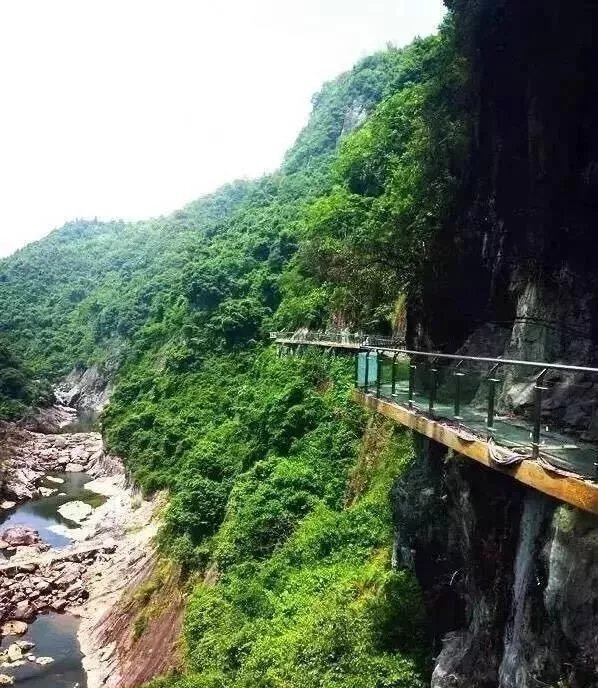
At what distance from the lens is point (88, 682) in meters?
22.1

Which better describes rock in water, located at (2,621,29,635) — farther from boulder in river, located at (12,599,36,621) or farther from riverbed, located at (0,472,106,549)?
riverbed, located at (0,472,106,549)

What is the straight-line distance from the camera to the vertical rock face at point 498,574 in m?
6.85

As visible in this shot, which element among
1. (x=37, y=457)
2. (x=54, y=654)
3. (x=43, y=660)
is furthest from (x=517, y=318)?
(x=37, y=457)

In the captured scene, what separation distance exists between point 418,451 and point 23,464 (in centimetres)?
4225

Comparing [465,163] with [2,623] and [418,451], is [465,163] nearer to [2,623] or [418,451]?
[418,451]

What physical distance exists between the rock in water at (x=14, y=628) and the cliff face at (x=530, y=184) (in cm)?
2224

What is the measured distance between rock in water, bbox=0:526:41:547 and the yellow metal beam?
30449 mm

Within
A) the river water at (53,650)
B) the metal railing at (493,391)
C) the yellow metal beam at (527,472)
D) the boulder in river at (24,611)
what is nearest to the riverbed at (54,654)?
the river water at (53,650)

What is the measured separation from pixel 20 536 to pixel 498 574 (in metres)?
32.8

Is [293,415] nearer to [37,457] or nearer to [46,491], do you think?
[46,491]

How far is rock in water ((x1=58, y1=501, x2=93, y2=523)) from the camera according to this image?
129 feet

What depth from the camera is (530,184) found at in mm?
12391

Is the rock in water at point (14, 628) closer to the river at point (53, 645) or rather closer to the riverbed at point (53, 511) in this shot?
the river at point (53, 645)

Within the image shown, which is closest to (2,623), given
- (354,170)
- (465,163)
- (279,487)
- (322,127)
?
(279,487)
